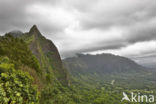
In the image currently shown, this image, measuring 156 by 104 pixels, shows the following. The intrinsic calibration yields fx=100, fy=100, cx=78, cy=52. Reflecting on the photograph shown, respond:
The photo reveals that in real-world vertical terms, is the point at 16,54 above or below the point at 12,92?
above

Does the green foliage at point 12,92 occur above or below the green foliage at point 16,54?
below

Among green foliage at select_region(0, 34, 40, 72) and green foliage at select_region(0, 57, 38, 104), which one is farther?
green foliage at select_region(0, 34, 40, 72)

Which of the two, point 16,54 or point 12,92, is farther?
point 16,54

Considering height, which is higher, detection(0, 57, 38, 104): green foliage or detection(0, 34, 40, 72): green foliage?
detection(0, 34, 40, 72): green foliage

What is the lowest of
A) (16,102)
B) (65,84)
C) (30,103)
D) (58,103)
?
(65,84)

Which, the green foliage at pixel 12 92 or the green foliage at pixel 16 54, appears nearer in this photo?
the green foliage at pixel 12 92

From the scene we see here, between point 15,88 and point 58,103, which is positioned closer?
point 15,88

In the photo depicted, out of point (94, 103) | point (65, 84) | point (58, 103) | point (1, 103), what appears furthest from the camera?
point (65, 84)

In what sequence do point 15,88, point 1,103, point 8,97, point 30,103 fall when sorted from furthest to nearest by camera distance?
point 30,103 → point 15,88 → point 8,97 → point 1,103

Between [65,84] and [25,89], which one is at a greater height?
[25,89]

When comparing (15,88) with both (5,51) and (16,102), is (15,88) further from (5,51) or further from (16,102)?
(5,51)

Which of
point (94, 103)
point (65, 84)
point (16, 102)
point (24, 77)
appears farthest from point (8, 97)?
point (65, 84)
